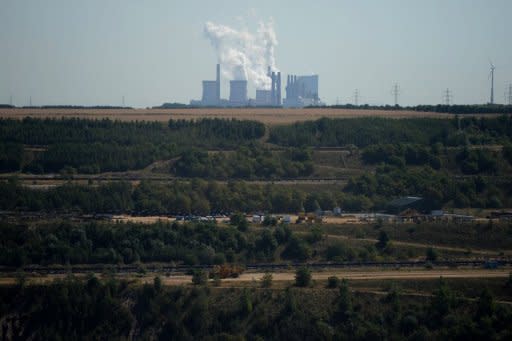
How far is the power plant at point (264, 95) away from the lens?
529ft

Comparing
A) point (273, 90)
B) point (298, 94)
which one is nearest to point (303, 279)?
point (273, 90)

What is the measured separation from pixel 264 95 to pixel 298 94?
1039cm

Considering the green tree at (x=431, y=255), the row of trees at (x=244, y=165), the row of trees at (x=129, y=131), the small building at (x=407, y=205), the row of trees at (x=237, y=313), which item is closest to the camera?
the row of trees at (x=237, y=313)

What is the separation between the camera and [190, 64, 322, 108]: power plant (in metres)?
161

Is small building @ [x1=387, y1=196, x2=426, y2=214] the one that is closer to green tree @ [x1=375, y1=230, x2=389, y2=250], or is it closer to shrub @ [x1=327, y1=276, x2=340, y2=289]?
green tree @ [x1=375, y1=230, x2=389, y2=250]

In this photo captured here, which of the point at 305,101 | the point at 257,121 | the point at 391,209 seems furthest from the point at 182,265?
the point at 305,101

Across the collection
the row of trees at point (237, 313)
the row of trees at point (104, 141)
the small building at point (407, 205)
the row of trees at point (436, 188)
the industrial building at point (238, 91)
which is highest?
the industrial building at point (238, 91)

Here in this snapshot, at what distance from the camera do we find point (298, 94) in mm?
175000

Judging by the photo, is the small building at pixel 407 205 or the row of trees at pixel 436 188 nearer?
the small building at pixel 407 205

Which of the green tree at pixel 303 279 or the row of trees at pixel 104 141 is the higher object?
→ the row of trees at pixel 104 141

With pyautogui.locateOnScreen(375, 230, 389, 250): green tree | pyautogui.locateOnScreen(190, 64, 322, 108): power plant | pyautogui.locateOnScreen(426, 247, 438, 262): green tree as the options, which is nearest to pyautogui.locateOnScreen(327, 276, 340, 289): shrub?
pyautogui.locateOnScreen(426, 247, 438, 262): green tree

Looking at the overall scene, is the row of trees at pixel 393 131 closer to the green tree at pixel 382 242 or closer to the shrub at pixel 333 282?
the green tree at pixel 382 242

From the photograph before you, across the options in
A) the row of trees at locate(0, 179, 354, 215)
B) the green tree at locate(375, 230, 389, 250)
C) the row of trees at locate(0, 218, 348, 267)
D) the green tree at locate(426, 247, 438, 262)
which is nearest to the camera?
the row of trees at locate(0, 218, 348, 267)

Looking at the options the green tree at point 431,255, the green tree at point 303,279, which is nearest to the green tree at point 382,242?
the green tree at point 431,255
